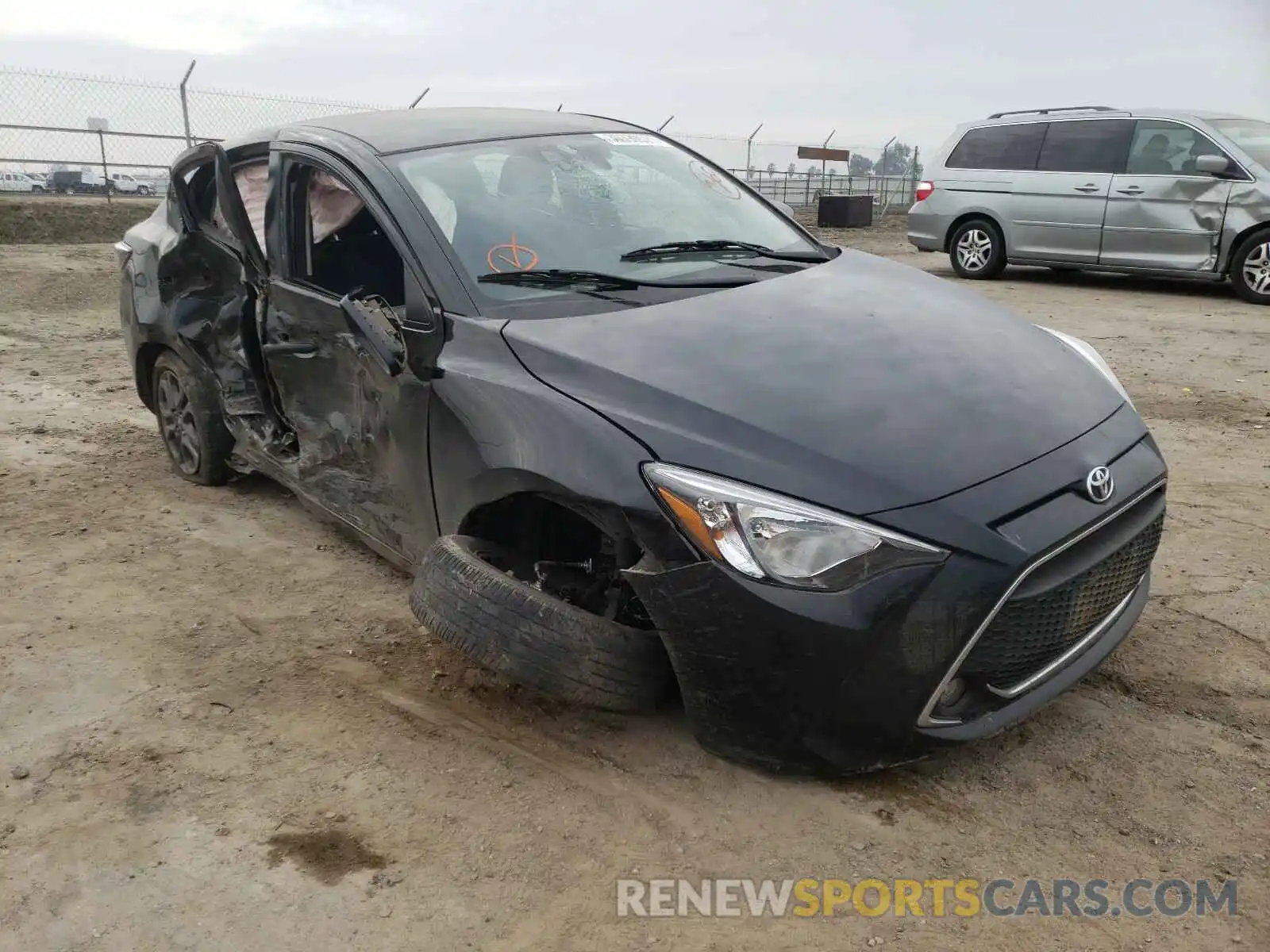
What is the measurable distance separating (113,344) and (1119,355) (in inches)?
305

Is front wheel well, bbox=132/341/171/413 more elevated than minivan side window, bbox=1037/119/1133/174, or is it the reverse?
minivan side window, bbox=1037/119/1133/174

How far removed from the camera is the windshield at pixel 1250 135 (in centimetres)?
1038

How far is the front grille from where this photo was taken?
8.04 ft

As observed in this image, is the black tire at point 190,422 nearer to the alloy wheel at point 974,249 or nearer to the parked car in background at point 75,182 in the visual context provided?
the alloy wheel at point 974,249

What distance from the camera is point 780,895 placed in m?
2.37

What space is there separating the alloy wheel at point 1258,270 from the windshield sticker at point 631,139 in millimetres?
8378

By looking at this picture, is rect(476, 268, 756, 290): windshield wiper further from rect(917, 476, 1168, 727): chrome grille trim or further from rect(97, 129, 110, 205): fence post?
rect(97, 129, 110, 205): fence post

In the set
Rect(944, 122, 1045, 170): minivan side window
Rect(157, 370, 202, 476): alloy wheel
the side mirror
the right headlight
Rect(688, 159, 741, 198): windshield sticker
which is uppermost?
Rect(944, 122, 1045, 170): minivan side window

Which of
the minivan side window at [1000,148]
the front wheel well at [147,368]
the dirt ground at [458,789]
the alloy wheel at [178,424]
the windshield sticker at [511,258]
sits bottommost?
the dirt ground at [458,789]

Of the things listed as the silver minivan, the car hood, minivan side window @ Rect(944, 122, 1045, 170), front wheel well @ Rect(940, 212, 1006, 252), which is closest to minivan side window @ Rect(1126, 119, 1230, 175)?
the silver minivan

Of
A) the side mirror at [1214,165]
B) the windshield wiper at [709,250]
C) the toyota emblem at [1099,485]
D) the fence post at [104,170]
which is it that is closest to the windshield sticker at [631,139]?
the windshield wiper at [709,250]

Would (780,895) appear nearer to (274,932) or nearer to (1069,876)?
(1069,876)

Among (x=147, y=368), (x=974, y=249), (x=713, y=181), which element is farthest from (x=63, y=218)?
(x=713, y=181)

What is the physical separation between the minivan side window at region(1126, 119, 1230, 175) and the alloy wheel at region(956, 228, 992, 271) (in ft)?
5.72
